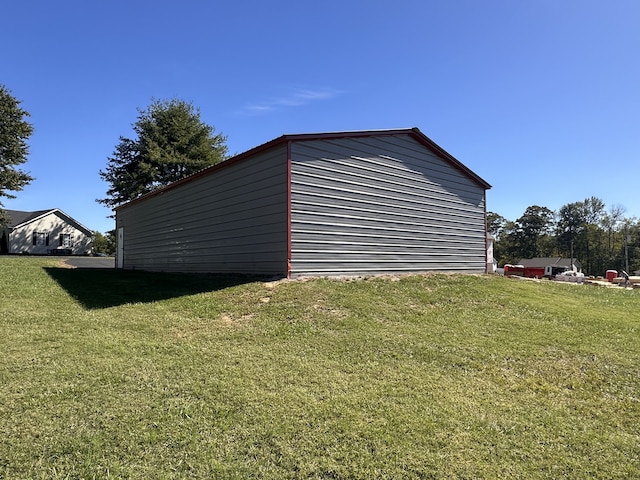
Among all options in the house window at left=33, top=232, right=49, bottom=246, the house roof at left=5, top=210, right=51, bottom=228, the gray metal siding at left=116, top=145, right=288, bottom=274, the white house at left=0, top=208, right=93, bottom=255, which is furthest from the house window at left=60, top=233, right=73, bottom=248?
the gray metal siding at left=116, top=145, right=288, bottom=274

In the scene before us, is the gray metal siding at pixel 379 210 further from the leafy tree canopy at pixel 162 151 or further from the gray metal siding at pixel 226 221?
the leafy tree canopy at pixel 162 151

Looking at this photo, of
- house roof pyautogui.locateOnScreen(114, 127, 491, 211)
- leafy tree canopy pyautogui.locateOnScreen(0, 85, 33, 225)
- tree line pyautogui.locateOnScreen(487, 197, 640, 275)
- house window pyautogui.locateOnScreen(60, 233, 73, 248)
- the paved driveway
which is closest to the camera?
house roof pyautogui.locateOnScreen(114, 127, 491, 211)

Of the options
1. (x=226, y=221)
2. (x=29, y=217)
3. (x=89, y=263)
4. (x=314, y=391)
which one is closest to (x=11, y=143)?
(x=29, y=217)

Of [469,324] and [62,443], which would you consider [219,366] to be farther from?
[469,324]

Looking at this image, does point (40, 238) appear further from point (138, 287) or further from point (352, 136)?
point (352, 136)

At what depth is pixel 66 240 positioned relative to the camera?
1592 inches

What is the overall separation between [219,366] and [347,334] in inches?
79.0

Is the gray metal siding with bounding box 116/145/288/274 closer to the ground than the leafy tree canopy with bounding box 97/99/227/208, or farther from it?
closer to the ground

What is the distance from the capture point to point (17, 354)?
493cm

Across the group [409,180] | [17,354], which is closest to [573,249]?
[409,180]

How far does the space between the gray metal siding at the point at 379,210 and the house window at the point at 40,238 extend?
128ft

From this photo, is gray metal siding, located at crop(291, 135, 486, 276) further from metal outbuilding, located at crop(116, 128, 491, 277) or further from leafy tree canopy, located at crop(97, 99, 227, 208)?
leafy tree canopy, located at crop(97, 99, 227, 208)

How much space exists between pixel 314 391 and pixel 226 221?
8.01 metres

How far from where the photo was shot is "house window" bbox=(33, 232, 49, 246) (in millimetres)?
38828
